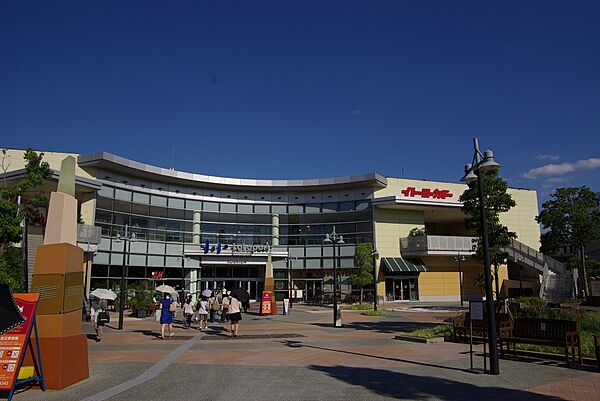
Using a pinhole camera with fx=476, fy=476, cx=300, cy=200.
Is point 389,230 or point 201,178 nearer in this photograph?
point 201,178

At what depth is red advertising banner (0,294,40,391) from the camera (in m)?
7.70

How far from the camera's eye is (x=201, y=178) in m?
41.6

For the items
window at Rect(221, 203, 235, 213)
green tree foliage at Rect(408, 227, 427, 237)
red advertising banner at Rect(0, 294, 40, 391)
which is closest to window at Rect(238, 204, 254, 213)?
window at Rect(221, 203, 235, 213)

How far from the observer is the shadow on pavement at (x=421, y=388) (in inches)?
308

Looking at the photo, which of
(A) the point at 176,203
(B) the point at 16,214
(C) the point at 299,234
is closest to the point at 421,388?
(B) the point at 16,214

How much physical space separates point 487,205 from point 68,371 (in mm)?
24847

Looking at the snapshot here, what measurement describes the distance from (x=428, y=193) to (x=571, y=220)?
1355 centimetres

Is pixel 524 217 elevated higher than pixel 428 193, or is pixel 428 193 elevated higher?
pixel 428 193

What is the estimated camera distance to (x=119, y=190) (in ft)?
120

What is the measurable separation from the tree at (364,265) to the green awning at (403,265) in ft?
10.4

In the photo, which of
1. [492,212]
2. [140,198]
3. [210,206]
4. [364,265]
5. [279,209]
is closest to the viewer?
[492,212]

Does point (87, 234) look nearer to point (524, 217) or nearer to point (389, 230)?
point (389, 230)

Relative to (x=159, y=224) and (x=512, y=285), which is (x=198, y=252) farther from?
(x=512, y=285)

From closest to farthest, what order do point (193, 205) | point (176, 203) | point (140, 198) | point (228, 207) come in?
1. point (140, 198)
2. point (176, 203)
3. point (193, 205)
4. point (228, 207)
